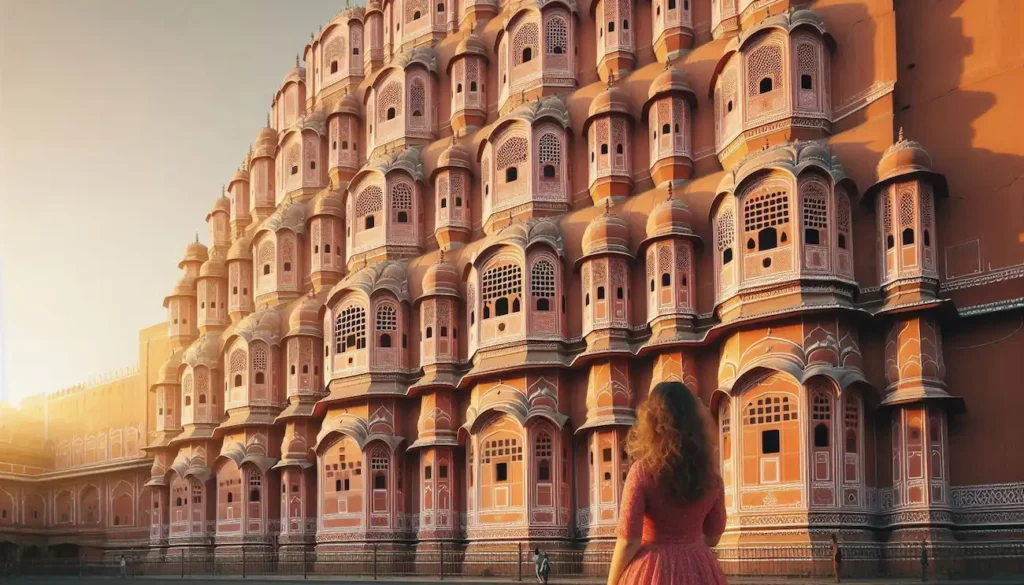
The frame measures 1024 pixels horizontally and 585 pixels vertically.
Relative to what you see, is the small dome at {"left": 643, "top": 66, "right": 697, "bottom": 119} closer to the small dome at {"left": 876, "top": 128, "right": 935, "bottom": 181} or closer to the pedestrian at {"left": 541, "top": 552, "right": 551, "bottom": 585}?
the small dome at {"left": 876, "top": 128, "right": 935, "bottom": 181}

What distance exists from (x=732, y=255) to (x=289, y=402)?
1997cm

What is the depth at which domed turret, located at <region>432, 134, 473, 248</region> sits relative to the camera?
39.6 meters

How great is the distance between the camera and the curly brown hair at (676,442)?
5.07 metres

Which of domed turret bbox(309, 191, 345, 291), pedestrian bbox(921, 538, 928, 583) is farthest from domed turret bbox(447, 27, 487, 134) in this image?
pedestrian bbox(921, 538, 928, 583)

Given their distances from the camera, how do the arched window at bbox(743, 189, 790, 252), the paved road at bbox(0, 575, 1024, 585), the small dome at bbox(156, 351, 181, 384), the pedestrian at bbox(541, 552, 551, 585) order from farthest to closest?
the small dome at bbox(156, 351, 181, 384), the arched window at bbox(743, 189, 790, 252), the pedestrian at bbox(541, 552, 551, 585), the paved road at bbox(0, 575, 1024, 585)

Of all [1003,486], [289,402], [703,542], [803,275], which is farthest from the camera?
[289,402]

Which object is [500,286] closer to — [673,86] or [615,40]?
[673,86]

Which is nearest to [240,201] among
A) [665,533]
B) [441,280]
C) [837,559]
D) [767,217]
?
[441,280]

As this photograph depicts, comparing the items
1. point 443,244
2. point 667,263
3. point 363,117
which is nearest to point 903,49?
point 667,263

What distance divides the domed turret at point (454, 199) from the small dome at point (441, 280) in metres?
2.20

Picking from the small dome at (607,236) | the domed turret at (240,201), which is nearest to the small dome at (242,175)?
the domed turret at (240,201)

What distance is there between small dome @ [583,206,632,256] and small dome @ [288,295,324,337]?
1362cm

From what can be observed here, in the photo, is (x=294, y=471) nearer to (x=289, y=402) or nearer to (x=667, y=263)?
(x=289, y=402)

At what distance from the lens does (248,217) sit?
54.7 metres
